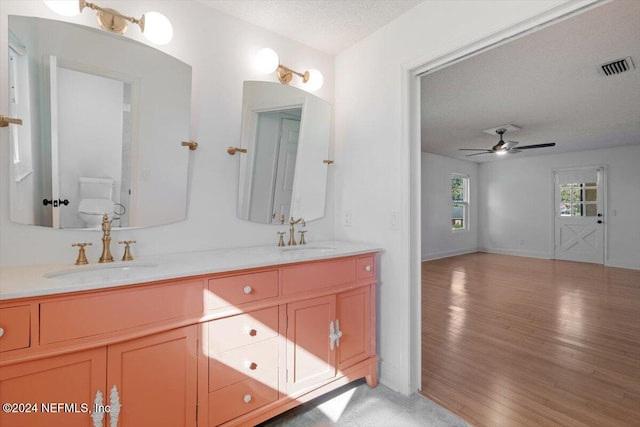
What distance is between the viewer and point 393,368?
2.04 m

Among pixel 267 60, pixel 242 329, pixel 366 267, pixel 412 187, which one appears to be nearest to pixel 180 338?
pixel 242 329

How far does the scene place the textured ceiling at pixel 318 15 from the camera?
73.4 inches

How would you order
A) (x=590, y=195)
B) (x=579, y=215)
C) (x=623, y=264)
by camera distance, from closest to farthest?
(x=623, y=264), (x=590, y=195), (x=579, y=215)

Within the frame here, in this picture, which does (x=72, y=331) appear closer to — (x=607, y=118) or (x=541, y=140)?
(x=607, y=118)

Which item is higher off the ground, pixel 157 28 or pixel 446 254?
pixel 157 28

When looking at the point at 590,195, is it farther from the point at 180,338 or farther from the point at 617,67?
the point at 180,338

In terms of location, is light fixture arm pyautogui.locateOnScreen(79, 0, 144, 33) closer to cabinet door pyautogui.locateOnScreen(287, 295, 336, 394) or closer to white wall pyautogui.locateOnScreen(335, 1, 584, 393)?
white wall pyautogui.locateOnScreen(335, 1, 584, 393)

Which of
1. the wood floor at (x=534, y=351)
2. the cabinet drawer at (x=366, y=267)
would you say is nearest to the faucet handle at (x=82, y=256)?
the cabinet drawer at (x=366, y=267)

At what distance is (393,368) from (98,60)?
2.47 m

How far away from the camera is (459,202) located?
25.8ft

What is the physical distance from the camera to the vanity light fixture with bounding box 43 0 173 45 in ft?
4.67

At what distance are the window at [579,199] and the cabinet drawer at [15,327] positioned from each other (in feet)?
29.3

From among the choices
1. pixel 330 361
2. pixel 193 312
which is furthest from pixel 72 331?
pixel 330 361

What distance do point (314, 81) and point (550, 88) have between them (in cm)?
273
